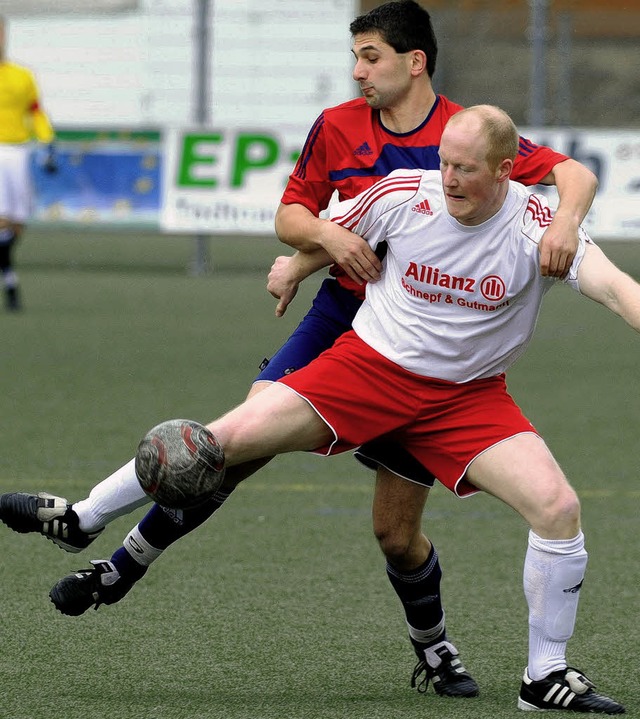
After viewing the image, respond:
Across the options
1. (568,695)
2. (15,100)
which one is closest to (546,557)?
(568,695)

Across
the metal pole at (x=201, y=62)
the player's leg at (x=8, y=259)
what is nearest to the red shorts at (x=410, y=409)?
the player's leg at (x=8, y=259)

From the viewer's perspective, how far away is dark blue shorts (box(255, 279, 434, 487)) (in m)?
4.62

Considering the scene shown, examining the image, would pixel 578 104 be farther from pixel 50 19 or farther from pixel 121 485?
pixel 121 485

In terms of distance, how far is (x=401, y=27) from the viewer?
480cm

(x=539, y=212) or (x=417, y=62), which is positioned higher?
(x=417, y=62)

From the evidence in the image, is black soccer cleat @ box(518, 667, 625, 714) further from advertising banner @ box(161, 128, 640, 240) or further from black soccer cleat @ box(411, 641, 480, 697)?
advertising banner @ box(161, 128, 640, 240)

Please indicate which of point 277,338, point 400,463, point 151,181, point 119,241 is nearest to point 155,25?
point 119,241

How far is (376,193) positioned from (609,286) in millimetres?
731

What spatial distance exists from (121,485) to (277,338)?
853 cm

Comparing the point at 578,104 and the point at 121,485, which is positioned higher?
the point at 121,485

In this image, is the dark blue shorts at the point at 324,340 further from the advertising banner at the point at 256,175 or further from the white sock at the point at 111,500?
the advertising banner at the point at 256,175

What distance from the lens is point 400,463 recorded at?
15.1 ft

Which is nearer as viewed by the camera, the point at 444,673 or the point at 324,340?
the point at 444,673

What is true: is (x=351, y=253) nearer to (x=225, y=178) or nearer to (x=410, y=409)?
(x=410, y=409)
